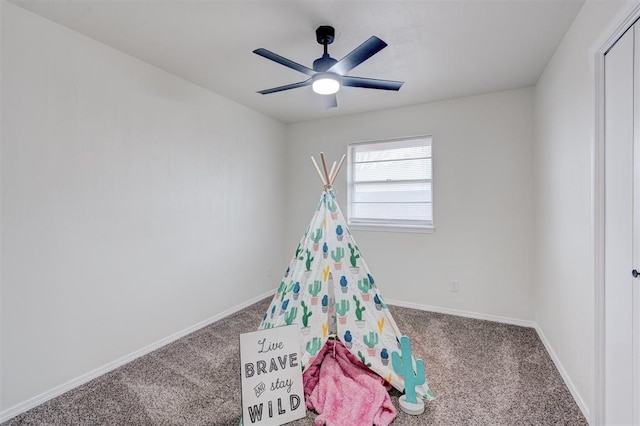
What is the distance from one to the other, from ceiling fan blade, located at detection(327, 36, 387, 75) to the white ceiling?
0.31 m

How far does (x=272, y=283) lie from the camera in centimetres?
425


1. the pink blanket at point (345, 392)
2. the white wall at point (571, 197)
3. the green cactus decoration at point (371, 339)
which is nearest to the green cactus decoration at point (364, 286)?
the green cactus decoration at point (371, 339)

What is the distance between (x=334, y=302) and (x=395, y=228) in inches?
70.0

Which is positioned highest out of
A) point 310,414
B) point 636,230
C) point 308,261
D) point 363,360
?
point 636,230

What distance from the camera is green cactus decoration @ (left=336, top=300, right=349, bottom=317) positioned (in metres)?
2.17

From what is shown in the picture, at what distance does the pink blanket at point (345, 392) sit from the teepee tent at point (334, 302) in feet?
0.39

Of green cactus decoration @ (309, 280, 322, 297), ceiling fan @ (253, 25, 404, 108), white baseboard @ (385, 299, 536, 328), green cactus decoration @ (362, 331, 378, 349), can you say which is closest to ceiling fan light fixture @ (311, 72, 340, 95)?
ceiling fan @ (253, 25, 404, 108)

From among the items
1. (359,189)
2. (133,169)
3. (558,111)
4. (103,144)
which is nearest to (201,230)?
(133,169)

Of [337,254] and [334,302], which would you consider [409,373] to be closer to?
[334,302]

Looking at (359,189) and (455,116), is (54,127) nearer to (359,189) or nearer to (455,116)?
(359,189)

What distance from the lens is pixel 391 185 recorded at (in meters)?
3.85

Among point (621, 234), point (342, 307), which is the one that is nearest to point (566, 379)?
point (621, 234)

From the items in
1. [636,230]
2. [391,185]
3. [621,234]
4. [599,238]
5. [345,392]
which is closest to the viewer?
[636,230]

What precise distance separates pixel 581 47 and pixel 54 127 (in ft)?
11.2
